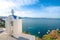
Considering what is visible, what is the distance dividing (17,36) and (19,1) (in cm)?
81

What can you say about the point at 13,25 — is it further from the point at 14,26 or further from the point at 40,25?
the point at 40,25

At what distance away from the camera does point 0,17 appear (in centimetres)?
358

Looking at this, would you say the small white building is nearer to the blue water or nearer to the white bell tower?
the white bell tower

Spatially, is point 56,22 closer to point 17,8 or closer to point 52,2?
point 52,2

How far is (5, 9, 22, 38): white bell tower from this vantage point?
11.2 ft

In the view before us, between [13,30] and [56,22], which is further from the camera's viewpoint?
[13,30]

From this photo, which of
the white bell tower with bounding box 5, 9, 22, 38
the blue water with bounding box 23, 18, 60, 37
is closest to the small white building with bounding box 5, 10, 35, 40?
the white bell tower with bounding box 5, 9, 22, 38

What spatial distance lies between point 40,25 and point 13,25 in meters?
0.66

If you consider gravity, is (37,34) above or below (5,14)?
below

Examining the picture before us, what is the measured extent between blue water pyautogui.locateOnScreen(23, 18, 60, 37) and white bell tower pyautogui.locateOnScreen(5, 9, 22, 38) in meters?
0.13

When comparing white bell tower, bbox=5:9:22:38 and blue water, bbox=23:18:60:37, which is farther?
white bell tower, bbox=5:9:22:38

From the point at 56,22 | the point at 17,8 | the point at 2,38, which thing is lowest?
the point at 2,38

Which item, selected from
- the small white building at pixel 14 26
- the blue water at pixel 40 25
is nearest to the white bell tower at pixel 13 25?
the small white building at pixel 14 26

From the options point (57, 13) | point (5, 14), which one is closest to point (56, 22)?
point (57, 13)
